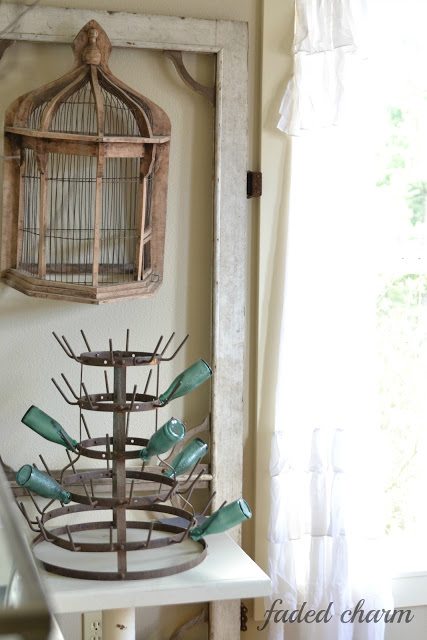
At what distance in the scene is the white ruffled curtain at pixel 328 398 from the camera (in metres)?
2.17

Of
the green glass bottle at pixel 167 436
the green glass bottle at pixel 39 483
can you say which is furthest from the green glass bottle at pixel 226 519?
the green glass bottle at pixel 39 483

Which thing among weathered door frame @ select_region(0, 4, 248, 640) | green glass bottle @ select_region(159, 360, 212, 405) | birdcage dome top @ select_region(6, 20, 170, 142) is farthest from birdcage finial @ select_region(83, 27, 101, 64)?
green glass bottle @ select_region(159, 360, 212, 405)

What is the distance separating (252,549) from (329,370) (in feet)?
1.85

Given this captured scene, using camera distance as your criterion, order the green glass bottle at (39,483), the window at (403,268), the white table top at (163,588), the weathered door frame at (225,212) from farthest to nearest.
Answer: the window at (403,268), the weathered door frame at (225,212), the green glass bottle at (39,483), the white table top at (163,588)

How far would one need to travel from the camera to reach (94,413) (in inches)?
83.6

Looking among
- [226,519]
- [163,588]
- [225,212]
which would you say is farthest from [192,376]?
[225,212]

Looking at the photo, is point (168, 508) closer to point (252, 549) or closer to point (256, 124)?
point (252, 549)

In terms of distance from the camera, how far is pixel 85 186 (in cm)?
205

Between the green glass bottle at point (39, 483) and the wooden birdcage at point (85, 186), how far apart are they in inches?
15.4

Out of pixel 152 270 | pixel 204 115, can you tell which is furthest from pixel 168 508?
pixel 204 115

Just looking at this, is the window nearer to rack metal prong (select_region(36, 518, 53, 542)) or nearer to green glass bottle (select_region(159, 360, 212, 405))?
green glass bottle (select_region(159, 360, 212, 405))

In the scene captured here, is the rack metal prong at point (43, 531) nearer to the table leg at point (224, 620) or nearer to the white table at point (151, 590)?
the white table at point (151, 590)

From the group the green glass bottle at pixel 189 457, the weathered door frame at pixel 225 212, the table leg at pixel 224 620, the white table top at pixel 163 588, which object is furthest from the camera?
the table leg at pixel 224 620

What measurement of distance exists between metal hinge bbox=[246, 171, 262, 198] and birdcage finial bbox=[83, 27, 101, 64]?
21.2 inches
